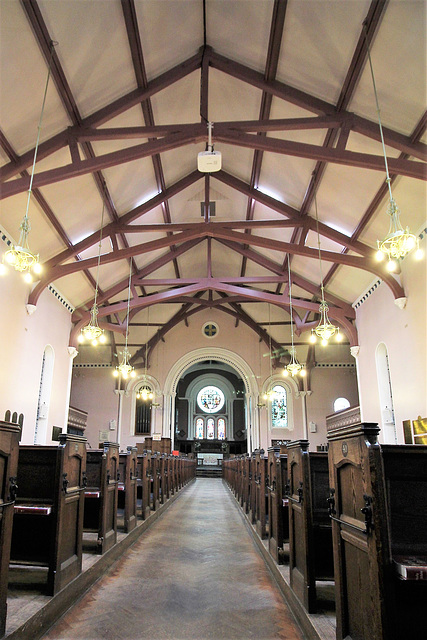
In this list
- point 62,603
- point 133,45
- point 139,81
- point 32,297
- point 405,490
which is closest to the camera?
point 405,490

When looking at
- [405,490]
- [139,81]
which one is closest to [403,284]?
[139,81]

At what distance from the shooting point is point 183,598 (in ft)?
11.9

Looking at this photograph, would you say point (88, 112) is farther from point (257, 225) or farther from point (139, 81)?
point (257, 225)

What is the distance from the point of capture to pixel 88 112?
7.07 meters

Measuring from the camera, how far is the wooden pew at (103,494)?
15.2 feet

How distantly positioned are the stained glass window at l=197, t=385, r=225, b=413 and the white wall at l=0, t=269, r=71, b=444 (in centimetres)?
1483

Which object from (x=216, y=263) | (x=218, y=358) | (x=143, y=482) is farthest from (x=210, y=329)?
(x=143, y=482)

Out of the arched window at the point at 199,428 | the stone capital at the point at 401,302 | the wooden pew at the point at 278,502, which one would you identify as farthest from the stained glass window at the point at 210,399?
the wooden pew at the point at 278,502

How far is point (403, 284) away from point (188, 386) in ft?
62.5

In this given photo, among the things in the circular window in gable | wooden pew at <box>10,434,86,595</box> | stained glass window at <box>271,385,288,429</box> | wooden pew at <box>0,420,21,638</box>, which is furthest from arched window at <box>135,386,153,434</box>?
wooden pew at <box>0,420,21,638</box>

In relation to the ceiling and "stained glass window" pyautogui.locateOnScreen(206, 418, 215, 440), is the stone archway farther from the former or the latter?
the ceiling

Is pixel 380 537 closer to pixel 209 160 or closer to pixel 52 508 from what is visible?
pixel 52 508

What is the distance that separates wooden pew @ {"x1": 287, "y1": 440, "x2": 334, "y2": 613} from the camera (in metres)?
3.16

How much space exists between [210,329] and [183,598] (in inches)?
616
